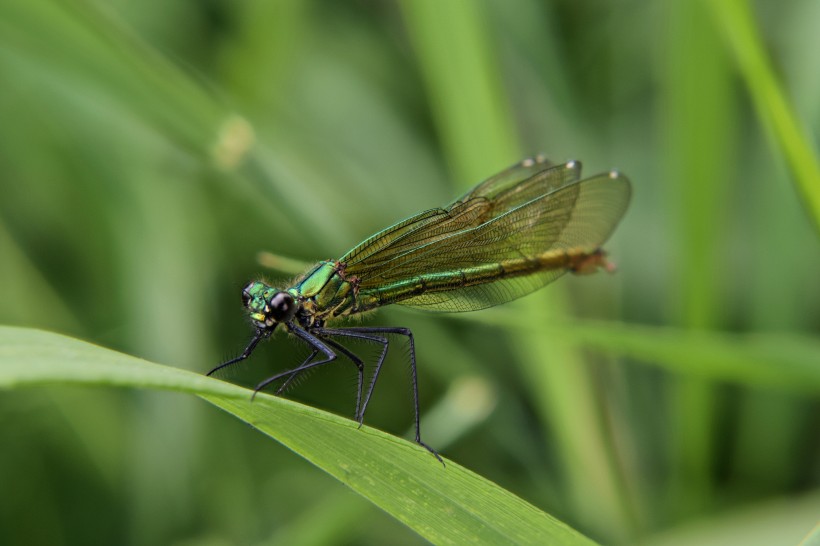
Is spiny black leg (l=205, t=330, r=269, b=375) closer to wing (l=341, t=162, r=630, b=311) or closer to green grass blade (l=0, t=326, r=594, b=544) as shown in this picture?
wing (l=341, t=162, r=630, b=311)

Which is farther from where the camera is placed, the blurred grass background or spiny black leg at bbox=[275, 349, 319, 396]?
the blurred grass background

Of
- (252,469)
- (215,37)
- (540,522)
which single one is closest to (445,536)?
(540,522)

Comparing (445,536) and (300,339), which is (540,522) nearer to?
Result: (445,536)

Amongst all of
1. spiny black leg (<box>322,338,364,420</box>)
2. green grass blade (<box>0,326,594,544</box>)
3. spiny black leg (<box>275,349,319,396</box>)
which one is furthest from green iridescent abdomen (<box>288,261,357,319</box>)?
green grass blade (<box>0,326,594,544</box>)

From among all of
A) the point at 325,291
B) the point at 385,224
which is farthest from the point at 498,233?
the point at 385,224

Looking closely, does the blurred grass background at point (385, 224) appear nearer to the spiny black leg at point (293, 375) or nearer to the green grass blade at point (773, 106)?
the green grass blade at point (773, 106)

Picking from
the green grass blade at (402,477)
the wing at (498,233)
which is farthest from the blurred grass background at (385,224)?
the green grass blade at (402,477)
